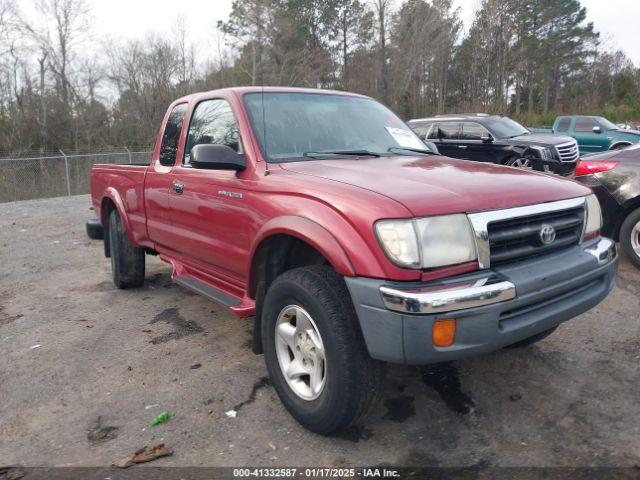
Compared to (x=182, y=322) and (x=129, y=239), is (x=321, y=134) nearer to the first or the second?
(x=182, y=322)

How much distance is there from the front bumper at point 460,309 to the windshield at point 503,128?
10380mm

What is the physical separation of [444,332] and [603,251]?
1335mm

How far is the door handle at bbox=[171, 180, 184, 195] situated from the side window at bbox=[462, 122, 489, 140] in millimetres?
9581

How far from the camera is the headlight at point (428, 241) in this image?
2.40 m

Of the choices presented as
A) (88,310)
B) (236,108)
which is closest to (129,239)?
(88,310)

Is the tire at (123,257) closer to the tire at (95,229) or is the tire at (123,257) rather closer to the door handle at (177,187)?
the door handle at (177,187)

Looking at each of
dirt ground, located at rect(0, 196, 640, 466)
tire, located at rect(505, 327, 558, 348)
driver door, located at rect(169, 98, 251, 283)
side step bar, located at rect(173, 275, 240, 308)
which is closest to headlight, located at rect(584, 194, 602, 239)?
tire, located at rect(505, 327, 558, 348)

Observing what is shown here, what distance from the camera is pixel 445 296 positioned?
231 centimetres

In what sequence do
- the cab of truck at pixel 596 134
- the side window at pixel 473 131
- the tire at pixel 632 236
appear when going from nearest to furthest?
the tire at pixel 632 236 → the side window at pixel 473 131 → the cab of truck at pixel 596 134

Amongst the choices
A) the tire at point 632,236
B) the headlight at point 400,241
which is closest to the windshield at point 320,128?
the headlight at point 400,241

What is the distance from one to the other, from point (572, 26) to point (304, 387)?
49.5 metres

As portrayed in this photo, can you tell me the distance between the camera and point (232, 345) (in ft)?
13.6

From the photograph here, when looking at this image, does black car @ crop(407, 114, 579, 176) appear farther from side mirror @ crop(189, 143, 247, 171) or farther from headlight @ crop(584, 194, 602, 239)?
side mirror @ crop(189, 143, 247, 171)

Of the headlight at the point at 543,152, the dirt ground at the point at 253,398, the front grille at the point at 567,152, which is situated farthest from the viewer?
the front grille at the point at 567,152
